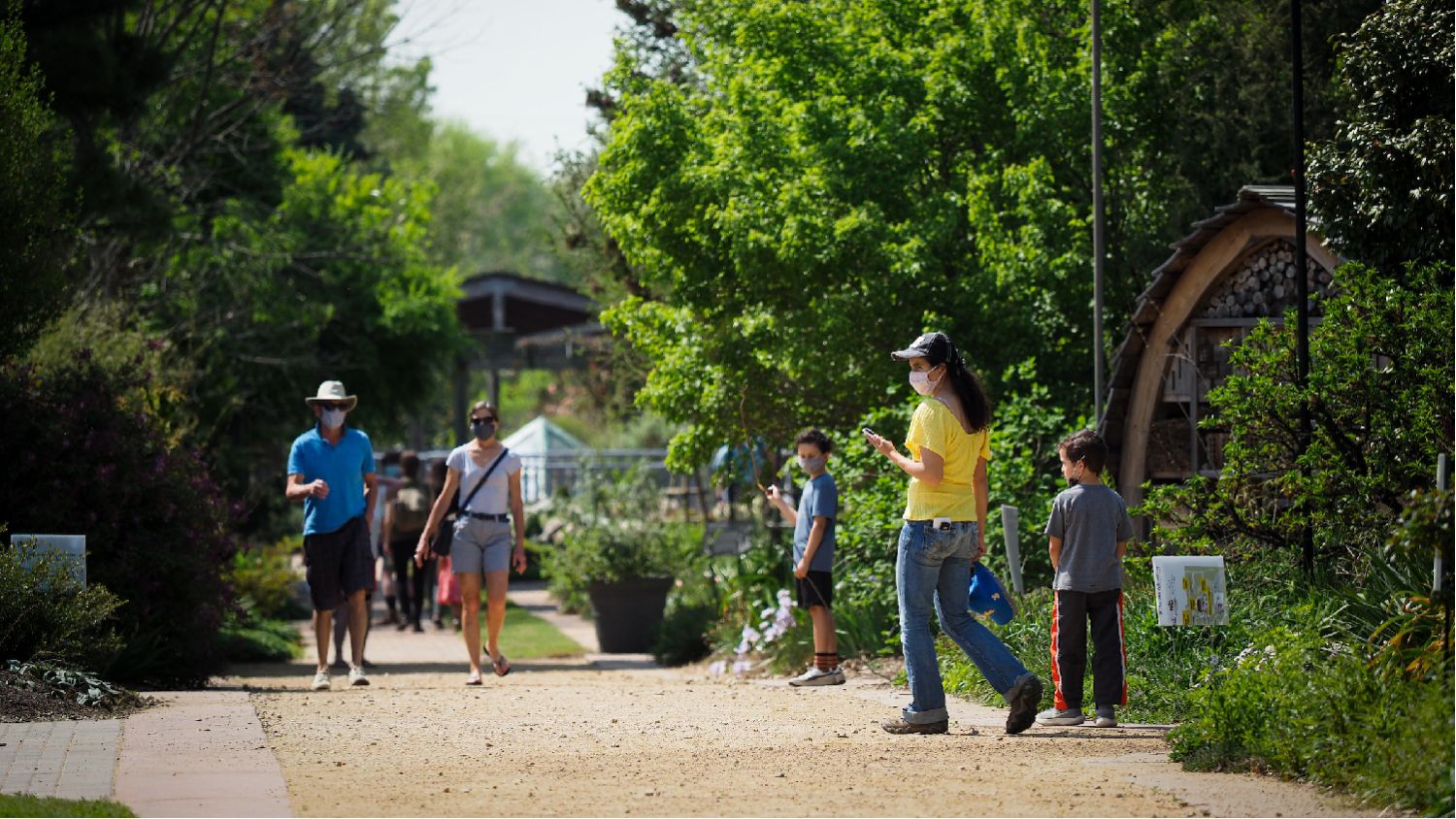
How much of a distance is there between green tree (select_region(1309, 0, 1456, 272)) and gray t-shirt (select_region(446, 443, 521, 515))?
17.0 feet

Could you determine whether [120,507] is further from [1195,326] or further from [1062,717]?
[1195,326]

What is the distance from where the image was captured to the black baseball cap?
25.1ft

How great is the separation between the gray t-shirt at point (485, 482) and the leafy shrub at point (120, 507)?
167 centimetres

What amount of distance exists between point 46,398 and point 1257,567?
7.22 meters

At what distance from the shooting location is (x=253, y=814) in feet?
18.6

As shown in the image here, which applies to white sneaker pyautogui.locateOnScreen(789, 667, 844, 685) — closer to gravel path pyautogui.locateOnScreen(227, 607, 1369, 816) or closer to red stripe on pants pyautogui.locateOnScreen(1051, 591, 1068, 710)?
gravel path pyautogui.locateOnScreen(227, 607, 1369, 816)

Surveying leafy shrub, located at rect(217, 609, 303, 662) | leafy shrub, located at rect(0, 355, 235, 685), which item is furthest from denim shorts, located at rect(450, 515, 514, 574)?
leafy shrub, located at rect(217, 609, 303, 662)

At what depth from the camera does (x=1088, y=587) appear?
7949 mm

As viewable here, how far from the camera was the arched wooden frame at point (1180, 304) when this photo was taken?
1069 cm

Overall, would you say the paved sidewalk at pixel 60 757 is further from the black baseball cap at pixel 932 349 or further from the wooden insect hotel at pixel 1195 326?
the wooden insect hotel at pixel 1195 326

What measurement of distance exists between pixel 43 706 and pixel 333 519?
Answer: 289cm

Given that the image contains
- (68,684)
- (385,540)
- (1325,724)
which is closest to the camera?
(1325,724)

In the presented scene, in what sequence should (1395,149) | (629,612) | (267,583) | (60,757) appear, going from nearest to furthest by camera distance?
1. (60,757)
2. (1395,149)
3. (629,612)
4. (267,583)

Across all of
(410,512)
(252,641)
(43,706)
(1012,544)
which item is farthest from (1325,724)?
(410,512)
